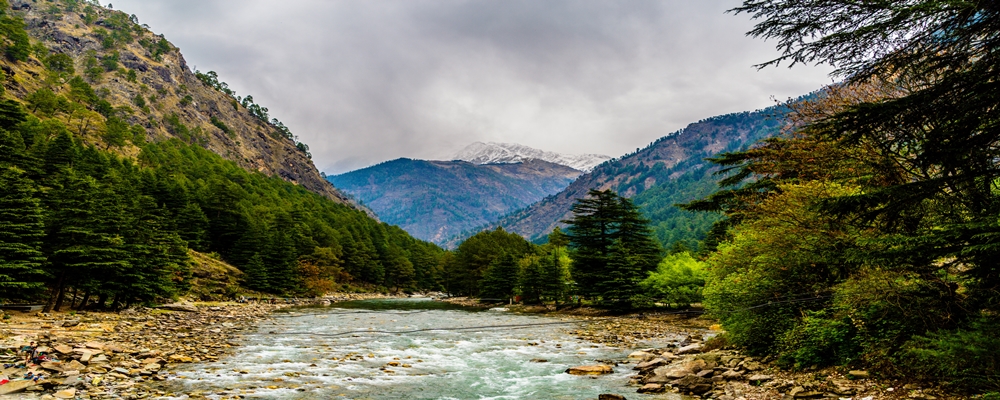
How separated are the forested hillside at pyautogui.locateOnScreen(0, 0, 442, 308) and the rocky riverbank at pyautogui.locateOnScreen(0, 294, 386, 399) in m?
3.18

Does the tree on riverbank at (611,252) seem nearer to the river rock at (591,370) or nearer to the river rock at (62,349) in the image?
the river rock at (591,370)

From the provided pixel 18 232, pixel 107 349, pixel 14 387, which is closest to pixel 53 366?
pixel 14 387

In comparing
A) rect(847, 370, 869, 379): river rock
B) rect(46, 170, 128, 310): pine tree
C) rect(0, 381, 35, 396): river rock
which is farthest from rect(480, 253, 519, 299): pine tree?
rect(0, 381, 35, 396): river rock

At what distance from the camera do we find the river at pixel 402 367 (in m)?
14.9

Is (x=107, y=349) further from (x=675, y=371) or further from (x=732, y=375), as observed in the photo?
(x=732, y=375)

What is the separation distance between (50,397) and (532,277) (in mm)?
52946

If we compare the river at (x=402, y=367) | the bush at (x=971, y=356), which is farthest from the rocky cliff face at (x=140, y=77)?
the bush at (x=971, y=356)

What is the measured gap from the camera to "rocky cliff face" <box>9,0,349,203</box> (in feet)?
481

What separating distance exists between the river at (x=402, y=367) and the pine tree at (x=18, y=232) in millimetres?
10834

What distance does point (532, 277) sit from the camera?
61812mm

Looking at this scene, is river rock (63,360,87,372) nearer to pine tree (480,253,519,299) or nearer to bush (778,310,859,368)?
bush (778,310,859,368)

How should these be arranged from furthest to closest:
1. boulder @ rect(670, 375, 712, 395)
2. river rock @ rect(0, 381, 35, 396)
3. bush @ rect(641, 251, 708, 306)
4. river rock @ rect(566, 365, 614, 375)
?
bush @ rect(641, 251, 708, 306), river rock @ rect(566, 365, 614, 375), boulder @ rect(670, 375, 712, 395), river rock @ rect(0, 381, 35, 396)

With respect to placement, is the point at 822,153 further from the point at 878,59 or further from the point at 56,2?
the point at 56,2

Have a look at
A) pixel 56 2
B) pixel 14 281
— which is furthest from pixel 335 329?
pixel 56 2
